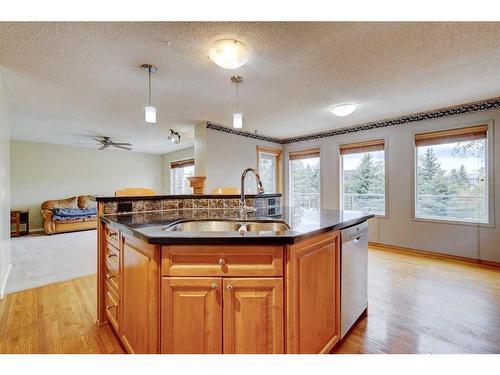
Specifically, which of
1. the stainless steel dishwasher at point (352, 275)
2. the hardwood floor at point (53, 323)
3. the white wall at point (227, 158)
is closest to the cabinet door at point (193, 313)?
the hardwood floor at point (53, 323)

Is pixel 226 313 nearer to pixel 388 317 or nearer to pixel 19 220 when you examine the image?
pixel 388 317

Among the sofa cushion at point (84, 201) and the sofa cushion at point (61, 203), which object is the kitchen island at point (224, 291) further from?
the sofa cushion at point (84, 201)

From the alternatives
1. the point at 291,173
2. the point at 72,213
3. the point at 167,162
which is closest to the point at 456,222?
the point at 291,173

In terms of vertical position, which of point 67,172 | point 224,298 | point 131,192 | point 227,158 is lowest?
point 224,298

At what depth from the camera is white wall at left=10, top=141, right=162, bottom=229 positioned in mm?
6344

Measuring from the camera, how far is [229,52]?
1.92 m

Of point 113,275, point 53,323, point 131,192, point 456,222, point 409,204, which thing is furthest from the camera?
point 409,204

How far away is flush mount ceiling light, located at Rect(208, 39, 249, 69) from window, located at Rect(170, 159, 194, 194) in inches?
218

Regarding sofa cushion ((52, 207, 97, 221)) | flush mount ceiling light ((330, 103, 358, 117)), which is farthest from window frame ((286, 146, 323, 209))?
sofa cushion ((52, 207, 97, 221))

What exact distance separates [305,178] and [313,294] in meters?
4.47

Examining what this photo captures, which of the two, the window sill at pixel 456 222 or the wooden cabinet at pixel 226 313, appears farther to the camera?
the window sill at pixel 456 222

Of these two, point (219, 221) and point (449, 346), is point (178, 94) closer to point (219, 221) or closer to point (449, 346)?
point (219, 221)

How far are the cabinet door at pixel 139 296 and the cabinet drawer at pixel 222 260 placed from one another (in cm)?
8

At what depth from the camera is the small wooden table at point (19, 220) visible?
18.6 ft
